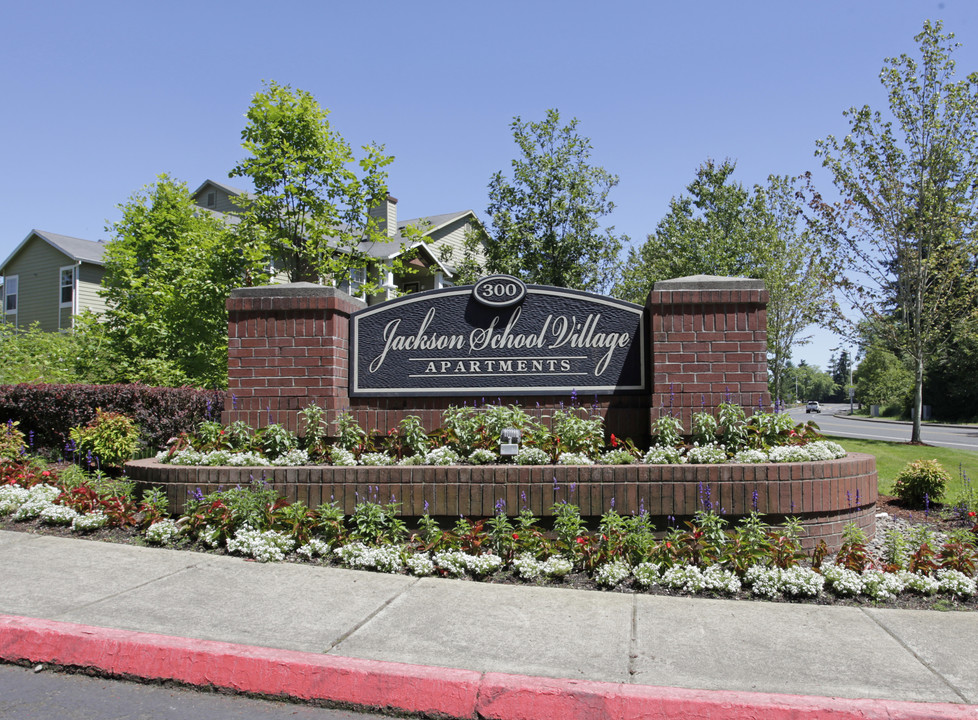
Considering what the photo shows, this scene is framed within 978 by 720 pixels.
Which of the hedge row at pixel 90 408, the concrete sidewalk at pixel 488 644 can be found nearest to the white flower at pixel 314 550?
the concrete sidewalk at pixel 488 644

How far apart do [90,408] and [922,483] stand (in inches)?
436

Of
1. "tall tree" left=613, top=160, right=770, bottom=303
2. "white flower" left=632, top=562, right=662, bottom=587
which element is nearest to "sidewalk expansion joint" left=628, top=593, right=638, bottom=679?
"white flower" left=632, top=562, right=662, bottom=587

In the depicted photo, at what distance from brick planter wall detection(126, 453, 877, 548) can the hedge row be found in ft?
18.3

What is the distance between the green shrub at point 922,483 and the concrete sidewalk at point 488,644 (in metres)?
Answer: 4.01

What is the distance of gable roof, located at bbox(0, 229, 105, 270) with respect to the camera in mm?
28109

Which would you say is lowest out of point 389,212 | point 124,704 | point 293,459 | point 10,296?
point 124,704

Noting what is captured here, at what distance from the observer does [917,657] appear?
3641mm

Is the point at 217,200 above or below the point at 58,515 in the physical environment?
above

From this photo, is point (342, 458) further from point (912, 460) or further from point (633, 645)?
point (912, 460)

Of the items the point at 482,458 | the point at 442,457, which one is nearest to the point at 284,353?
the point at 442,457

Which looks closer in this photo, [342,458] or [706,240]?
[342,458]

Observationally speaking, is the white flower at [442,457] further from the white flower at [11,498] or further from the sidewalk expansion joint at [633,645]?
the white flower at [11,498]

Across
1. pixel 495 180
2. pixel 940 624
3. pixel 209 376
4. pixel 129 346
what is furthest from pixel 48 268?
pixel 940 624

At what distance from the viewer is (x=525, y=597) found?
4.54m
